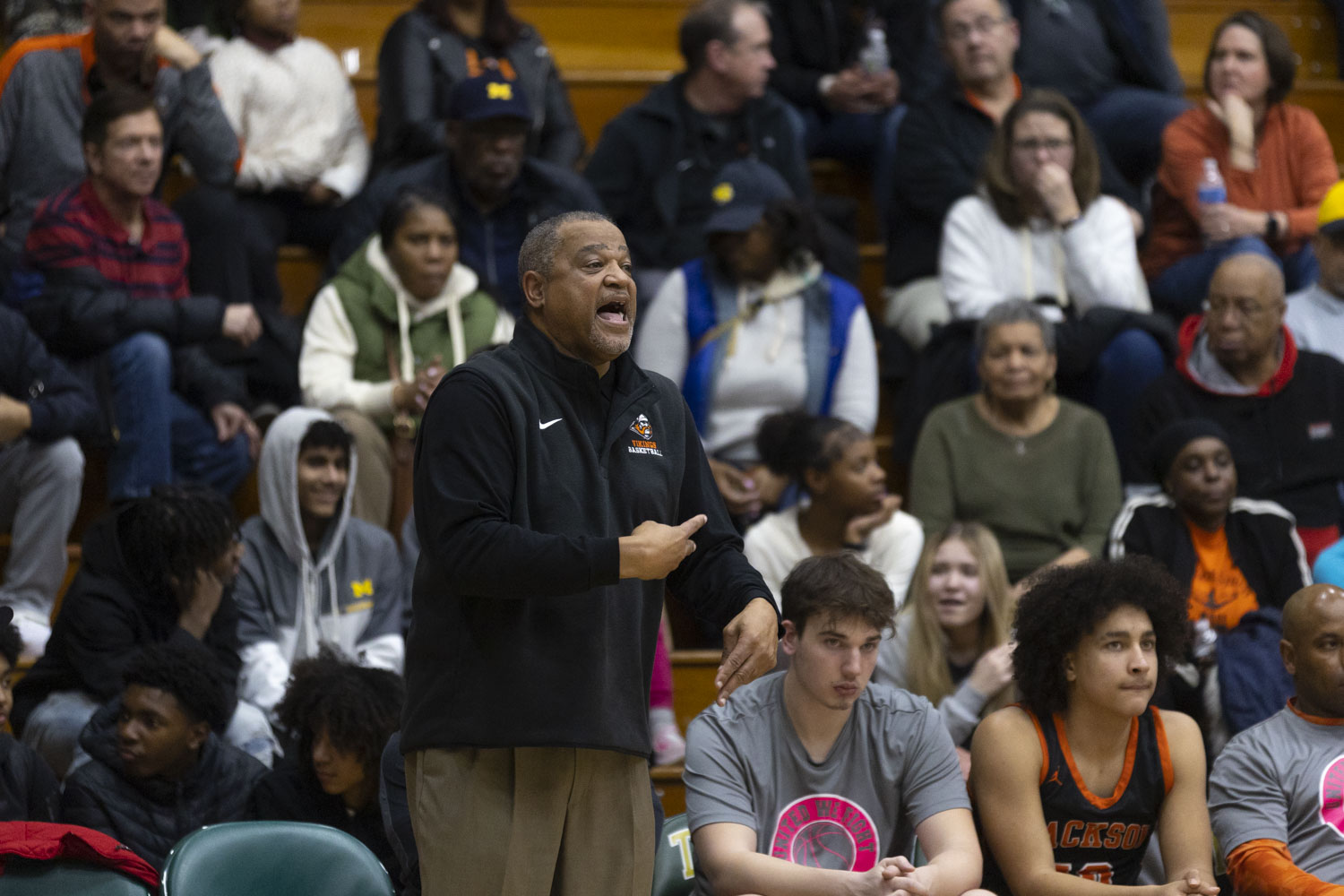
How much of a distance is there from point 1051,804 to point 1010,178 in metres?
2.56

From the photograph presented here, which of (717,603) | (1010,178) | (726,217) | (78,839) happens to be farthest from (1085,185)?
(78,839)

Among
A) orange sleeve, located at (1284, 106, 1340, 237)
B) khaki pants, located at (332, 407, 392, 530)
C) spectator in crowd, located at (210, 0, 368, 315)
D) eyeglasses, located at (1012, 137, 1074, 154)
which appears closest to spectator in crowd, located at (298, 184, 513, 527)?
khaki pants, located at (332, 407, 392, 530)

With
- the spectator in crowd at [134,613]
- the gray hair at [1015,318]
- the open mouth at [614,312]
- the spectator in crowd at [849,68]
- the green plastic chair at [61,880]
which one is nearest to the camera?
the open mouth at [614,312]

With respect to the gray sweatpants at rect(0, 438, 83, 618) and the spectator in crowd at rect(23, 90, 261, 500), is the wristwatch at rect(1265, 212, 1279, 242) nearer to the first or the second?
the spectator in crowd at rect(23, 90, 261, 500)

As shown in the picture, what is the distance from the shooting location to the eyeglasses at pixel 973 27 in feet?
18.5

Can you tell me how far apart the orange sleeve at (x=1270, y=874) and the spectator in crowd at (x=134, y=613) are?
2073 millimetres

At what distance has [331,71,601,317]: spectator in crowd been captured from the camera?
5.25 metres

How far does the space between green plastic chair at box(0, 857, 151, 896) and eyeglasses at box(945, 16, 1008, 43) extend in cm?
383

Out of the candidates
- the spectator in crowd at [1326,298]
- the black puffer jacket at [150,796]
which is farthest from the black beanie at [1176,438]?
the black puffer jacket at [150,796]

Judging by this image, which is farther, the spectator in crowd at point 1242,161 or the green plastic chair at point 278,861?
the spectator in crowd at point 1242,161

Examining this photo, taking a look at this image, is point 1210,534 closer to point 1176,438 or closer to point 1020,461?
point 1176,438

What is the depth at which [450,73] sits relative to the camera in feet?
18.6

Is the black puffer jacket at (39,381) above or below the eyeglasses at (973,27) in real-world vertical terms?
below

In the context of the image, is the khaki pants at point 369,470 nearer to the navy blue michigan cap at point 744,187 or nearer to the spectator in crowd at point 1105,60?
the navy blue michigan cap at point 744,187
